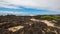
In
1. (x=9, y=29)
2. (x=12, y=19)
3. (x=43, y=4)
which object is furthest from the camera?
(x=43, y=4)

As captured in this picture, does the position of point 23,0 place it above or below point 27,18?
above

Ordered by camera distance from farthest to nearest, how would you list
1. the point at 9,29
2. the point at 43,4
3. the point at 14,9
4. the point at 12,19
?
1. the point at 43,4
2. the point at 14,9
3. the point at 12,19
4. the point at 9,29

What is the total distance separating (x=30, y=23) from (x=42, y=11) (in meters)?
0.80

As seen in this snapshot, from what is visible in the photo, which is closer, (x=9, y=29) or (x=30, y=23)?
(x=9, y=29)

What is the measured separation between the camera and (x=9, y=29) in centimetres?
365

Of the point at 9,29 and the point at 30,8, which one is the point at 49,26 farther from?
the point at 9,29

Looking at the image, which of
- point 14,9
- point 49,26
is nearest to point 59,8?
point 49,26

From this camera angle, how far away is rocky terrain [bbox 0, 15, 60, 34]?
3672mm

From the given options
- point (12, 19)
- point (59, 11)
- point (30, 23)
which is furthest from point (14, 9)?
point (59, 11)

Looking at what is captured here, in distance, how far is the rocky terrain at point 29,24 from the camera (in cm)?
367

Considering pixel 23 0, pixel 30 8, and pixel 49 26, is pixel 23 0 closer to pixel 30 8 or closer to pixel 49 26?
pixel 30 8

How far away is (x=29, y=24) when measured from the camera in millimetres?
3945

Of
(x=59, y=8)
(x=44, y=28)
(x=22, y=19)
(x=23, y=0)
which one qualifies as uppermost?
(x=23, y=0)

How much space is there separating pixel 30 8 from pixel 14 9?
60 cm
